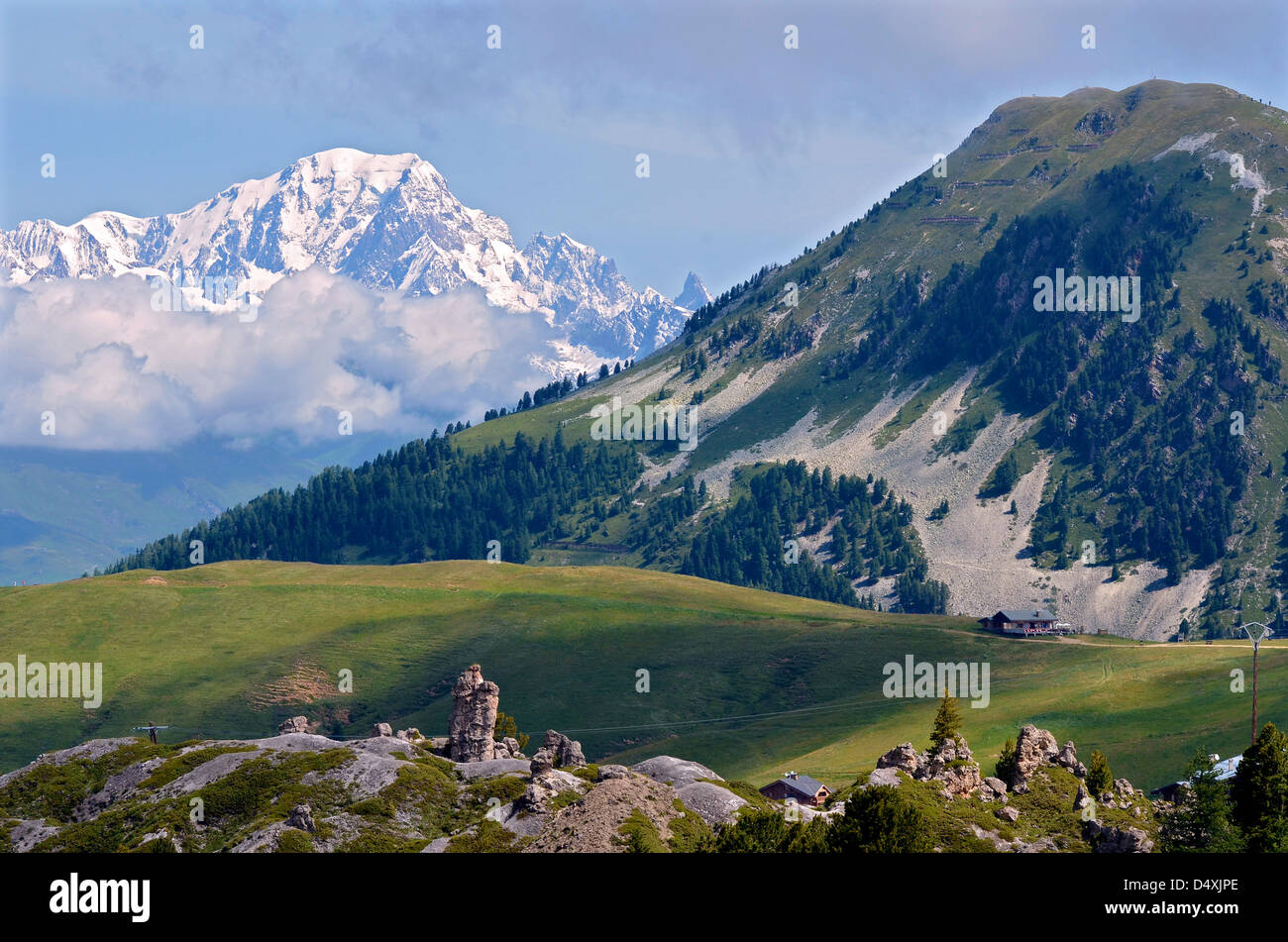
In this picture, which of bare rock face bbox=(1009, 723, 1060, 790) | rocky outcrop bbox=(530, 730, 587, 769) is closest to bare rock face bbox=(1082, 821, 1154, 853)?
bare rock face bbox=(1009, 723, 1060, 790)

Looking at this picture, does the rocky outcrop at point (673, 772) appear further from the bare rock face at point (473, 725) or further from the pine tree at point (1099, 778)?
the pine tree at point (1099, 778)

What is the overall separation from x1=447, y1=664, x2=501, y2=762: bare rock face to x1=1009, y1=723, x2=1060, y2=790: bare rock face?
166ft

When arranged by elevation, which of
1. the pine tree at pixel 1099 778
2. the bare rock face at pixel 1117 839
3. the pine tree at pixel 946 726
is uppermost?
the pine tree at pixel 946 726

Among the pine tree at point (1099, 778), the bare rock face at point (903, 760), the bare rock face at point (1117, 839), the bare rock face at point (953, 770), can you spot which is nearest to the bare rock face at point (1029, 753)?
the bare rock face at point (953, 770)

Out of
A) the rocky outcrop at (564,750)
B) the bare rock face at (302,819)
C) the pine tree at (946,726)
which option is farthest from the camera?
the rocky outcrop at (564,750)

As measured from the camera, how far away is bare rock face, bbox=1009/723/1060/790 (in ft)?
391

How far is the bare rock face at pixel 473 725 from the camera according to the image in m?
143

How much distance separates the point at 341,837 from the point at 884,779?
41.3m

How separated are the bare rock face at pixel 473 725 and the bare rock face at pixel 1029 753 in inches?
1991

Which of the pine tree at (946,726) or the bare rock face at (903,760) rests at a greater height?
the pine tree at (946,726)

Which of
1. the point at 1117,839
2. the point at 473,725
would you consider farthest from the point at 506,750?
the point at 1117,839

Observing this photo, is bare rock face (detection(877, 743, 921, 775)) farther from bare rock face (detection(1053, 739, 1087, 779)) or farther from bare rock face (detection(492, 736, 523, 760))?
bare rock face (detection(492, 736, 523, 760))
